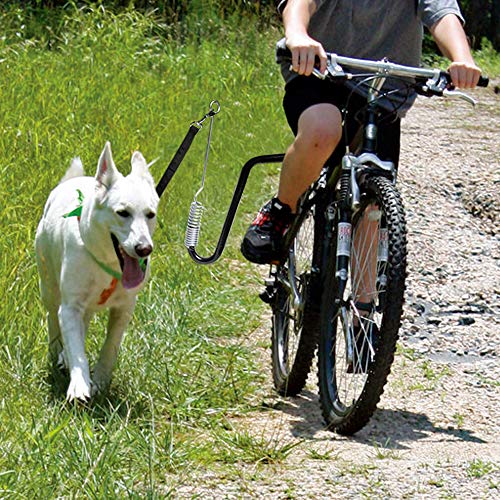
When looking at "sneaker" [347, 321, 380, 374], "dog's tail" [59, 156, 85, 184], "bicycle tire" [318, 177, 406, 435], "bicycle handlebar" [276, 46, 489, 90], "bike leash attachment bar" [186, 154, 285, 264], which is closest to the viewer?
"bicycle tire" [318, 177, 406, 435]

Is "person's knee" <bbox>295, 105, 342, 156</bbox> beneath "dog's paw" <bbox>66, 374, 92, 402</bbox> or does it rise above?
above

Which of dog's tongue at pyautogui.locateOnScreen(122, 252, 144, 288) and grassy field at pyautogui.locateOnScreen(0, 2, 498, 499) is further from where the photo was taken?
dog's tongue at pyautogui.locateOnScreen(122, 252, 144, 288)

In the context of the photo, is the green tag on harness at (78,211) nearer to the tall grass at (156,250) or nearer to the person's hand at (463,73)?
the tall grass at (156,250)

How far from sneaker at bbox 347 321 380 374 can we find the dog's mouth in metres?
0.80

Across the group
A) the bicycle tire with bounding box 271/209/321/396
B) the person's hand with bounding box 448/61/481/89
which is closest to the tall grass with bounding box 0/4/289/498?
the bicycle tire with bounding box 271/209/321/396

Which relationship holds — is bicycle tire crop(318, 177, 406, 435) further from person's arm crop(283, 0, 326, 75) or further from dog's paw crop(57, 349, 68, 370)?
dog's paw crop(57, 349, 68, 370)

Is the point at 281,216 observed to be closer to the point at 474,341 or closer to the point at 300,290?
the point at 300,290

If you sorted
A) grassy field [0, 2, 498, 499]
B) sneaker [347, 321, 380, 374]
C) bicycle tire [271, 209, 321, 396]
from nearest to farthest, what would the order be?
grassy field [0, 2, 498, 499] → sneaker [347, 321, 380, 374] → bicycle tire [271, 209, 321, 396]

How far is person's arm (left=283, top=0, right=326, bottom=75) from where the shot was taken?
150 inches

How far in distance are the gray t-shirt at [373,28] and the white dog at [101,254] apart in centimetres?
77

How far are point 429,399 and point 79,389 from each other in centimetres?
158

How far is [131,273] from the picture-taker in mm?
4211

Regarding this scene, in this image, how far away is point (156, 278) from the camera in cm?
599

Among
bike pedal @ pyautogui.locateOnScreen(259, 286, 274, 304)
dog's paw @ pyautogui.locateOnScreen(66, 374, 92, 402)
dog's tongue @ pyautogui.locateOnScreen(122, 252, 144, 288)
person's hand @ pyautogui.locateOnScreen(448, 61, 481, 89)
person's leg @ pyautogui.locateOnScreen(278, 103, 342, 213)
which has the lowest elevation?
dog's paw @ pyautogui.locateOnScreen(66, 374, 92, 402)
